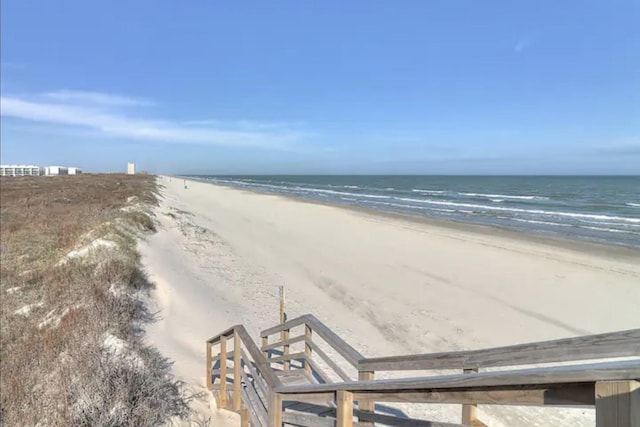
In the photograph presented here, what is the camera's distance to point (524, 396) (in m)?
1.35

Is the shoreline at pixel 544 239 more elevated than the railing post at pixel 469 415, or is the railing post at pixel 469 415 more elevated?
the railing post at pixel 469 415

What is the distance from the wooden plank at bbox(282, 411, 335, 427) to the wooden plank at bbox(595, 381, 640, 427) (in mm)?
1931

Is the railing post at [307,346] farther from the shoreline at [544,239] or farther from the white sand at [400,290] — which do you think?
the shoreline at [544,239]

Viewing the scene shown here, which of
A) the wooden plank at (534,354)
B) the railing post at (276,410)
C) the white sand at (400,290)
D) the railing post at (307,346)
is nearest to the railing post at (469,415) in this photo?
the wooden plank at (534,354)

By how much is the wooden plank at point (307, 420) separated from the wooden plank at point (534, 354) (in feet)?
1.80

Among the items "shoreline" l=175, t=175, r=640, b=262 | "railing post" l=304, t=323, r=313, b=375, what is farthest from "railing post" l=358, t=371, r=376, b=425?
"shoreline" l=175, t=175, r=640, b=262

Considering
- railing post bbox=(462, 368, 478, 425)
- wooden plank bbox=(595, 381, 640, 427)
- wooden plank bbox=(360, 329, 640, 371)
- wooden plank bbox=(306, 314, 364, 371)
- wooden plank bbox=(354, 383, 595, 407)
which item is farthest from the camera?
wooden plank bbox=(306, 314, 364, 371)

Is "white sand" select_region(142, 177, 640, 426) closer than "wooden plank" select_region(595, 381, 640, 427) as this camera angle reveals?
No

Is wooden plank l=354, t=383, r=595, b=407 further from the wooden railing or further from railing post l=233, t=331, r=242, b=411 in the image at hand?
railing post l=233, t=331, r=242, b=411

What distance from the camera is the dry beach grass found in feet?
13.3

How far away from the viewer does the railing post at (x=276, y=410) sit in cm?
309

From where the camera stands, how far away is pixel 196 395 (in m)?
5.12

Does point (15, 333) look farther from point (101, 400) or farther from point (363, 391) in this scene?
point (363, 391)

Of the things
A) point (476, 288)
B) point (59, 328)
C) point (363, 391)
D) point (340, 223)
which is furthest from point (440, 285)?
point (340, 223)
